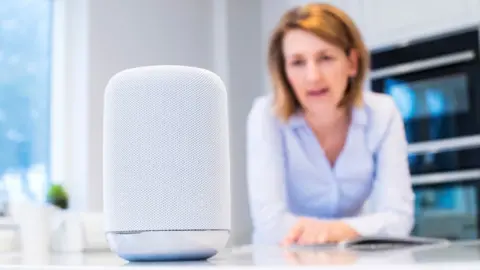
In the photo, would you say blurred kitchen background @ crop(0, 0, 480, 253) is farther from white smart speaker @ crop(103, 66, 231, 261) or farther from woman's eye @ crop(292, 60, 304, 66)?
white smart speaker @ crop(103, 66, 231, 261)

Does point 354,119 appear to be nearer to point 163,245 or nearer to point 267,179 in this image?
point 267,179

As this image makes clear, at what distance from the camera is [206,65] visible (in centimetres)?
395

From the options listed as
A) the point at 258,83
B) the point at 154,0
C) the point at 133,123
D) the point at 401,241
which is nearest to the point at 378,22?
the point at 258,83

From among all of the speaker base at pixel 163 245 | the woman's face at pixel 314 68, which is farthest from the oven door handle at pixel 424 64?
the speaker base at pixel 163 245

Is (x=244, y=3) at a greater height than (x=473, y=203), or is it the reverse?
(x=244, y=3)

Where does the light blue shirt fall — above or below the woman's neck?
below

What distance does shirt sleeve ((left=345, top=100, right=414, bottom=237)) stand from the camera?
148 centimetres

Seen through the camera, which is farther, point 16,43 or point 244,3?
point 244,3

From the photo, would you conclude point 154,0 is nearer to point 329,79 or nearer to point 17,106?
point 17,106

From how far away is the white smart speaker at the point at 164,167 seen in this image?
485 mm

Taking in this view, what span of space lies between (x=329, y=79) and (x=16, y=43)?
2428mm

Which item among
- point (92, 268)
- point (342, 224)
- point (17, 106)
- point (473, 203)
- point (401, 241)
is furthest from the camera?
point (17, 106)

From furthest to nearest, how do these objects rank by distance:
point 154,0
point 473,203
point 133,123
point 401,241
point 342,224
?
point 154,0, point 473,203, point 342,224, point 401,241, point 133,123

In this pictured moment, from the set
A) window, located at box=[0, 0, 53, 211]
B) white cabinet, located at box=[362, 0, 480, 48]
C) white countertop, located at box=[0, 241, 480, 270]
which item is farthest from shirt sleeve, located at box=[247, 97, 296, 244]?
window, located at box=[0, 0, 53, 211]
